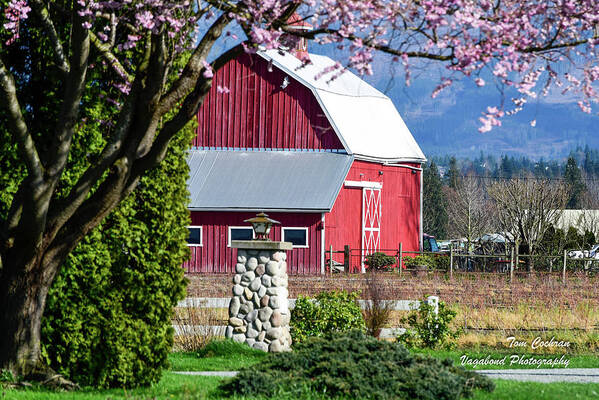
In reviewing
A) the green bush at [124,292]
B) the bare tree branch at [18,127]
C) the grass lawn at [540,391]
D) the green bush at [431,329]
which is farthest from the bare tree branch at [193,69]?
the green bush at [431,329]

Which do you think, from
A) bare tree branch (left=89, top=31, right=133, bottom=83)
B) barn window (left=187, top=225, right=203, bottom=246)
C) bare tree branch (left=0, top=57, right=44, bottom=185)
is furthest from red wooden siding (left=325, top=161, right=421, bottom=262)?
bare tree branch (left=0, top=57, right=44, bottom=185)

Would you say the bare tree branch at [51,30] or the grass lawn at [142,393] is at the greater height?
the bare tree branch at [51,30]

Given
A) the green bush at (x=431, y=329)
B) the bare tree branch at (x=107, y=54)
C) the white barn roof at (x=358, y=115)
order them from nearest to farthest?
the bare tree branch at (x=107, y=54), the green bush at (x=431, y=329), the white barn roof at (x=358, y=115)

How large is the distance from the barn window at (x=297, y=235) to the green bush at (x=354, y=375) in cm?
2152

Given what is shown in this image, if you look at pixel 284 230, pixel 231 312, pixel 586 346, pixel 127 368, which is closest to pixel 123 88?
pixel 127 368

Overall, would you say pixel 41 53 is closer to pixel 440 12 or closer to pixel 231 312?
pixel 440 12

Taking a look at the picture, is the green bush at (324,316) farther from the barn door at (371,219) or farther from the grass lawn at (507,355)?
the barn door at (371,219)

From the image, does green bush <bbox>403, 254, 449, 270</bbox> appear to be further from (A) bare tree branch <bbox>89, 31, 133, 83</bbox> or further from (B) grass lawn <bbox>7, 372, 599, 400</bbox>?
(A) bare tree branch <bbox>89, 31, 133, 83</bbox>

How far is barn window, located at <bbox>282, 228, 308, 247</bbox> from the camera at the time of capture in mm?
31250

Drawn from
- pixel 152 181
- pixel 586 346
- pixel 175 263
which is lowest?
pixel 586 346


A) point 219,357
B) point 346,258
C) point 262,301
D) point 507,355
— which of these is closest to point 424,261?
point 346,258

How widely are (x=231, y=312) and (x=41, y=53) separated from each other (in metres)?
6.24

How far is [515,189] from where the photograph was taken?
121 feet

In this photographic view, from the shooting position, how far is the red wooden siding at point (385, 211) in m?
32.4
